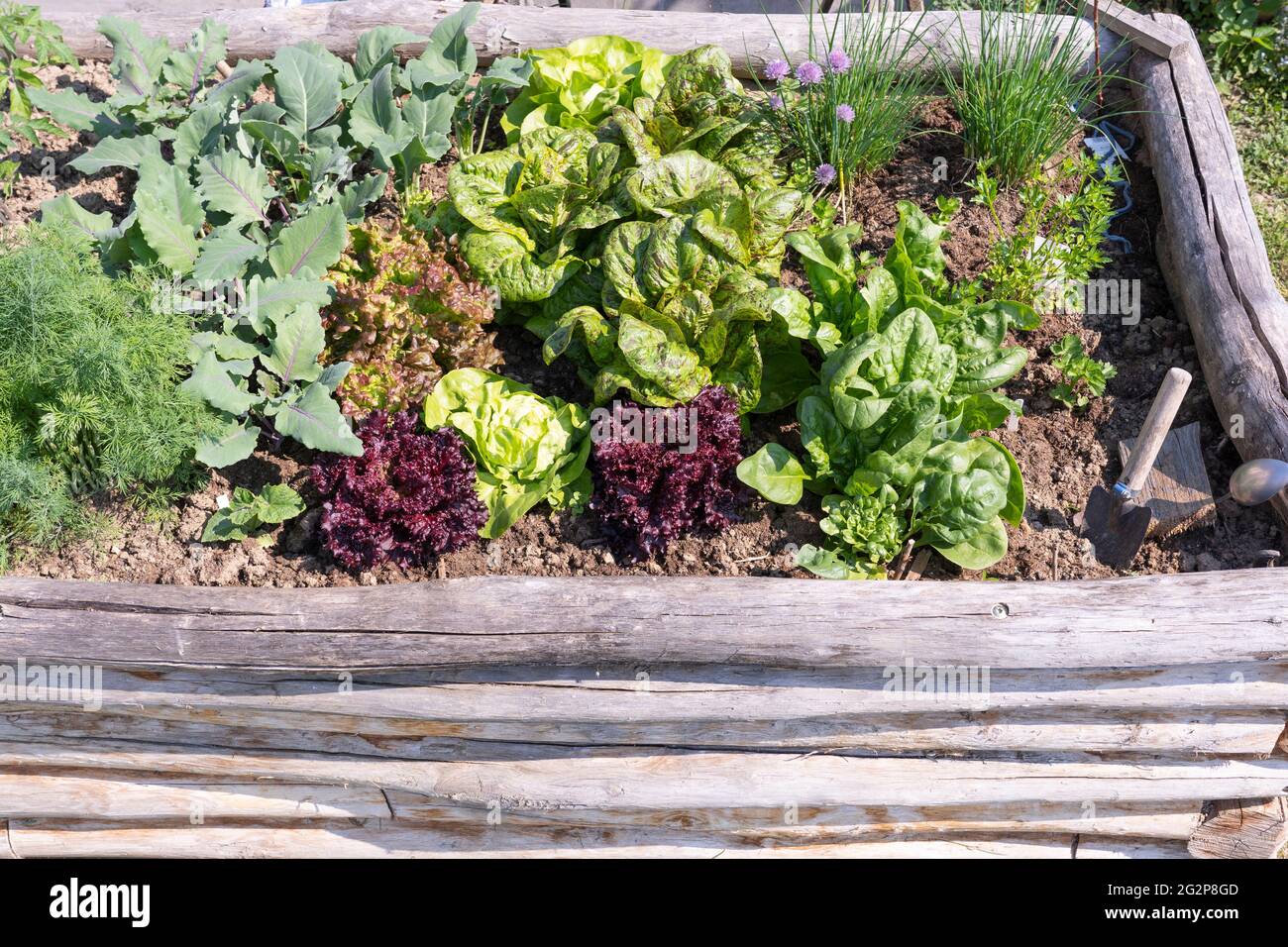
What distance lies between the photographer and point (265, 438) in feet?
10.5

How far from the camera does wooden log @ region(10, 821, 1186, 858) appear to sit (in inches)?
119

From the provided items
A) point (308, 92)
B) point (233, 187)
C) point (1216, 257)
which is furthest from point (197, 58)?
point (1216, 257)

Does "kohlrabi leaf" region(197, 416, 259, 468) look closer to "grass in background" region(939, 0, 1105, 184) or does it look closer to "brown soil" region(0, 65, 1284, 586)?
"brown soil" region(0, 65, 1284, 586)

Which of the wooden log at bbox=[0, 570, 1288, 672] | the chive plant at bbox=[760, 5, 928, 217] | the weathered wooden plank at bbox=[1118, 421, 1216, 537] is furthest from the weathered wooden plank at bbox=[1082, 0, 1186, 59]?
the wooden log at bbox=[0, 570, 1288, 672]

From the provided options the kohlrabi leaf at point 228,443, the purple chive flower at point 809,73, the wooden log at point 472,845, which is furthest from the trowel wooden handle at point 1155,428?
the kohlrabi leaf at point 228,443

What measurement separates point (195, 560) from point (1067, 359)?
2.68 meters

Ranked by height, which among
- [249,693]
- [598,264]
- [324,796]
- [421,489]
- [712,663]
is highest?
[598,264]

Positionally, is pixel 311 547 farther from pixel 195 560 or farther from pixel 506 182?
pixel 506 182

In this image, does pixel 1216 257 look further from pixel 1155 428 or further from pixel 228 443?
pixel 228 443

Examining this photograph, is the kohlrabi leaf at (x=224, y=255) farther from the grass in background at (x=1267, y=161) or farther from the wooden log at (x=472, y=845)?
the grass in background at (x=1267, y=161)

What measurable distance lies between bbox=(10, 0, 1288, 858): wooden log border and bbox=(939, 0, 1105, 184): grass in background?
27.7 inches

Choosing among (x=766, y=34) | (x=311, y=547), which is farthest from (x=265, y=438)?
(x=766, y=34)

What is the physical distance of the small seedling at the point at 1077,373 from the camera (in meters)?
3.23

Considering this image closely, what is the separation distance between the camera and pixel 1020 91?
11.4 ft
